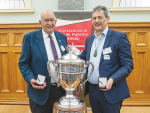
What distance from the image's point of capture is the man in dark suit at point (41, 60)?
1320 mm

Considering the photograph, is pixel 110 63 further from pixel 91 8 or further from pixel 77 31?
pixel 91 8

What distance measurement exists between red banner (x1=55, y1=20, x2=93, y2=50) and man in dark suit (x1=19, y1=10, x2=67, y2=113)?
4.02 feet

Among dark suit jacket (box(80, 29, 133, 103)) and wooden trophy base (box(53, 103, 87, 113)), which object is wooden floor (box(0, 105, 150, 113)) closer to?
dark suit jacket (box(80, 29, 133, 103))

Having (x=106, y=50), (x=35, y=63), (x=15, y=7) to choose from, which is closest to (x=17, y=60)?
(x=15, y=7)

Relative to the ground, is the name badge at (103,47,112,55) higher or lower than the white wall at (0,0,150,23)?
lower

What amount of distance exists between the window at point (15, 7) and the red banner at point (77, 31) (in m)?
0.89

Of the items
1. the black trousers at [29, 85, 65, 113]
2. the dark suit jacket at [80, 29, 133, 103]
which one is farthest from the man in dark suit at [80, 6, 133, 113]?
the black trousers at [29, 85, 65, 113]

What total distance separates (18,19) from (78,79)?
257 centimetres

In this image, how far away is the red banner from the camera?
2646 mm

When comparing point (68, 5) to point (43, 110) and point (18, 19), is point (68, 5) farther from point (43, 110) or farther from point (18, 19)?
point (43, 110)

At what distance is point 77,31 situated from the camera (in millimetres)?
2654

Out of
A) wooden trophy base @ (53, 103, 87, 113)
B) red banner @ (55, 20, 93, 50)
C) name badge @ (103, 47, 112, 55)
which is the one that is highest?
red banner @ (55, 20, 93, 50)

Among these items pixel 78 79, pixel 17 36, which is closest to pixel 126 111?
pixel 78 79

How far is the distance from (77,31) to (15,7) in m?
1.61
